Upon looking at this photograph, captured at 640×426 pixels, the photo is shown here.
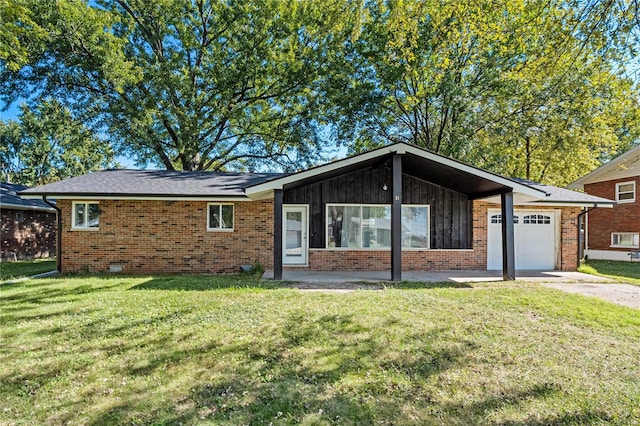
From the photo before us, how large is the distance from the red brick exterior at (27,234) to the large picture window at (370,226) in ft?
47.9

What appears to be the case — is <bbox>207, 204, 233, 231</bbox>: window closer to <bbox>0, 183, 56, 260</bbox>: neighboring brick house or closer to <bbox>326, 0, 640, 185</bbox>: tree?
<bbox>326, 0, 640, 185</bbox>: tree

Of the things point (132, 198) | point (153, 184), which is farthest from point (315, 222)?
point (132, 198)

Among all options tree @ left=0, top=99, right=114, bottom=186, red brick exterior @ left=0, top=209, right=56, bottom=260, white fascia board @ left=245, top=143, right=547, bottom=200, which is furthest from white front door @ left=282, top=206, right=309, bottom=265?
tree @ left=0, top=99, right=114, bottom=186

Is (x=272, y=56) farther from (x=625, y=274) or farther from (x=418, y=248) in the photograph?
(x=625, y=274)

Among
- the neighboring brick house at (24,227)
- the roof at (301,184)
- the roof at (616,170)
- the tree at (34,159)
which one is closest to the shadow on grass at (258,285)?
the roof at (301,184)

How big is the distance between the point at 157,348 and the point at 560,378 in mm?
4728

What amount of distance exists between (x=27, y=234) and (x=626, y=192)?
1113 inches

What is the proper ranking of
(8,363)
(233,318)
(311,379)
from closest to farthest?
(311,379)
(8,363)
(233,318)

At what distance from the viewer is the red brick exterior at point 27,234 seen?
15.4m

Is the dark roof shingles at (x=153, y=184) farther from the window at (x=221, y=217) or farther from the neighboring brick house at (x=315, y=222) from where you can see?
the window at (x=221, y=217)

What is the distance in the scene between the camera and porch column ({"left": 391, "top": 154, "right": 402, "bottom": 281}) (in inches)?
359

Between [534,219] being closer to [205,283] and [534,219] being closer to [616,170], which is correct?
[616,170]

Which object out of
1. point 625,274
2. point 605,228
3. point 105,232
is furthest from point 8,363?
point 605,228

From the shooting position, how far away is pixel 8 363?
4066 millimetres
